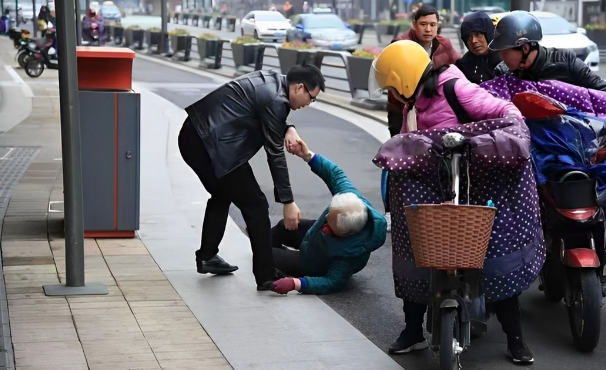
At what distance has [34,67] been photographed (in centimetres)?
2802

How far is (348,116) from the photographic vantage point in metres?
19.2

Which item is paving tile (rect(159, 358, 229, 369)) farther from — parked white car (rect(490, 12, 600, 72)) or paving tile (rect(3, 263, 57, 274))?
parked white car (rect(490, 12, 600, 72))

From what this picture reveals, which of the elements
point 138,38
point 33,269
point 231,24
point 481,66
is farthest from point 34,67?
point 231,24

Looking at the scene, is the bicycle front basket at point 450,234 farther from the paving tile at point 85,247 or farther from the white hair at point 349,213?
the paving tile at point 85,247

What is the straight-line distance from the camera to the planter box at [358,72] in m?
20.5

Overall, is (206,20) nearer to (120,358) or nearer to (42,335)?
(42,335)

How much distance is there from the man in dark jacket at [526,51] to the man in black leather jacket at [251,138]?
1112mm

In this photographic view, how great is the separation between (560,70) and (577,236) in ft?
3.74

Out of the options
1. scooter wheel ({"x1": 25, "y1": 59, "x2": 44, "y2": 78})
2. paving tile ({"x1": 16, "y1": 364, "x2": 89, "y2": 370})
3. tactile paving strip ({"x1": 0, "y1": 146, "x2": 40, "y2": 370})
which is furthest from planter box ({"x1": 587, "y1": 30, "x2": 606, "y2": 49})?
paving tile ({"x1": 16, "y1": 364, "x2": 89, "y2": 370})

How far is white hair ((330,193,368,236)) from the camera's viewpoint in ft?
21.7

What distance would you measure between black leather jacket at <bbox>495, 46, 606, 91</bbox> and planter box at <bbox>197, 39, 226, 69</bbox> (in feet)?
85.4

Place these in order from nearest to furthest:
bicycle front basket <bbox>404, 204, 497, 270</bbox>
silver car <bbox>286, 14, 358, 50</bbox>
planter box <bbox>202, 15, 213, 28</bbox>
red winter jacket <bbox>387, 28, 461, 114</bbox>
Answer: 1. bicycle front basket <bbox>404, 204, 497, 270</bbox>
2. red winter jacket <bbox>387, 28, 461, 114</bbox>
3. silver car <bbox>286, 14, 358, 50</bbox>
4. planter box <bbox>202, 15, 213, 28</bbox>

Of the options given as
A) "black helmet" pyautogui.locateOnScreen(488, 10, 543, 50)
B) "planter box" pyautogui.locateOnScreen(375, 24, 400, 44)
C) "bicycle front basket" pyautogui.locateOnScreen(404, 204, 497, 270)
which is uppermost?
"black helmet" pyautogui.locateOnScreen(488, 10, 543, 50)

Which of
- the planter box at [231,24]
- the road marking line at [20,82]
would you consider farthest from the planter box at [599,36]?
the planter box at [231,24]
